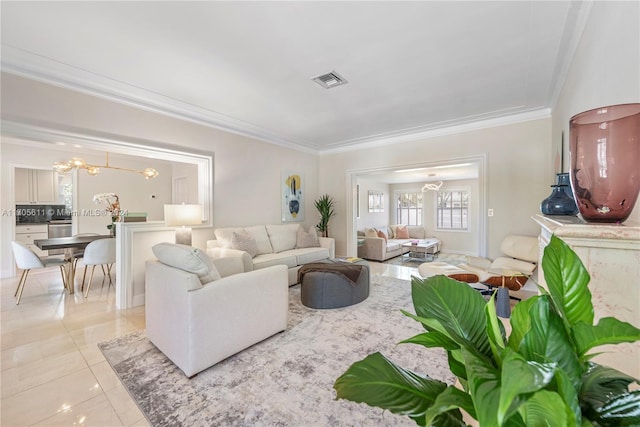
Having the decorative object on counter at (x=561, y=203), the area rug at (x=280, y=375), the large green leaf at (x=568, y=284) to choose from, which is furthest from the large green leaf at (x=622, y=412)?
the decorative object on counter at (x=561, y=203)

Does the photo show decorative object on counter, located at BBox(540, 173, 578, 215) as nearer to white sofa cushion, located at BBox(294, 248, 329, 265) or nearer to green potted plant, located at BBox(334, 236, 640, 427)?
green potted plant, located at BBox(334, 236, 640, 427)

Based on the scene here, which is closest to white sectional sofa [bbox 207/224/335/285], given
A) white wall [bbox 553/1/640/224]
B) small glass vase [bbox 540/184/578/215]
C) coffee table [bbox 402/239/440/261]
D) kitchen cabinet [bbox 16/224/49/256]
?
coffee table [bbox 402/239/440/261]

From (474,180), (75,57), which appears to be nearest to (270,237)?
(75,57)

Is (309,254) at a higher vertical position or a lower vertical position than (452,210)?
lower

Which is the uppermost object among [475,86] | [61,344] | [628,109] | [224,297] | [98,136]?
[475,86]

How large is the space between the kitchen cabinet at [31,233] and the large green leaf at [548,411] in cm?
742

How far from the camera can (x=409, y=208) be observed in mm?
9352

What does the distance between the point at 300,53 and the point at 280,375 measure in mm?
2730

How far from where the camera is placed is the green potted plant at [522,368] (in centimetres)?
36

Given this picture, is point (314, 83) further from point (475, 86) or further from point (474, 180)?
point (474, 180)

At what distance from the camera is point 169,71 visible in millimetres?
2801

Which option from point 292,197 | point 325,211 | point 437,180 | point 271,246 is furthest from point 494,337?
point 437,180

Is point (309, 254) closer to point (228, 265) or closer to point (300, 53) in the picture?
point (228, 265)

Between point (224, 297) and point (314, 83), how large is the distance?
2.46m
